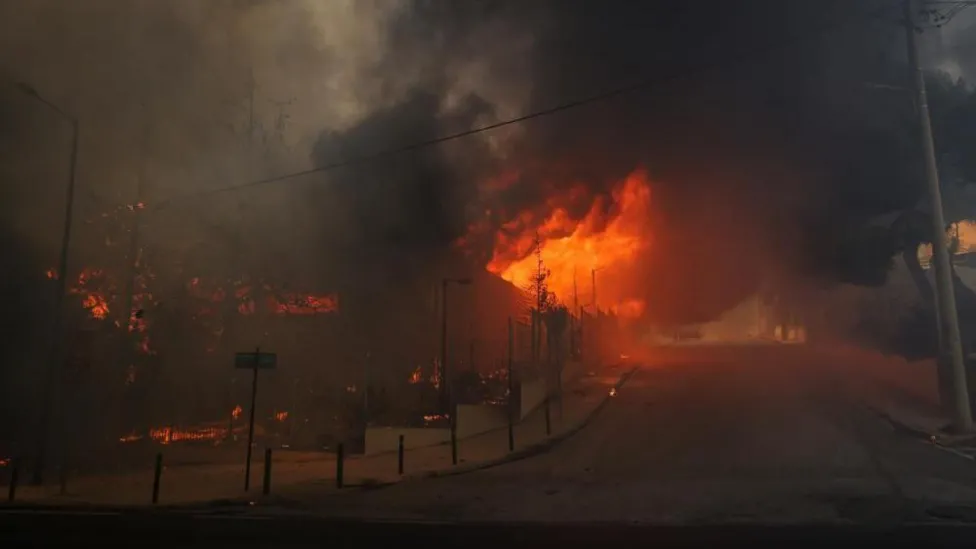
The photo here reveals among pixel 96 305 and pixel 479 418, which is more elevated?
pixel 96 305

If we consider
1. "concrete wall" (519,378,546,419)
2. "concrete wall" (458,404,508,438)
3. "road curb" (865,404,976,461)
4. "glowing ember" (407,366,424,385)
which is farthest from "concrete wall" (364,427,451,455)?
"road curb" (865,404,976,461)

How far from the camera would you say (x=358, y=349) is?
915 inches

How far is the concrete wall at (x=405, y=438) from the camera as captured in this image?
16.7m

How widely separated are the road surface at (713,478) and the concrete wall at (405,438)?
10.5 feet

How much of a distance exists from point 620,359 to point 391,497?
33.2 meters

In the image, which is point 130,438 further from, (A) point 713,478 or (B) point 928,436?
(B) point 928,436

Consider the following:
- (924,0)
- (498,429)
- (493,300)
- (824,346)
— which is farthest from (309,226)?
(824,346)

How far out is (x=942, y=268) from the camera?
578 inches

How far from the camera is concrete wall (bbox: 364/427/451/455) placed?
54.9 ft

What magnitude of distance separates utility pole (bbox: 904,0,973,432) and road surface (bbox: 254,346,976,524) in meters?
1.26

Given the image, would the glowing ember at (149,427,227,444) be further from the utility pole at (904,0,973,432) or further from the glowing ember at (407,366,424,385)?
the utility pole at (904,0,973,432)

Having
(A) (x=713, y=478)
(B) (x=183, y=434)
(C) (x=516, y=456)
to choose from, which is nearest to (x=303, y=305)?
(B) (x=183, y=434)

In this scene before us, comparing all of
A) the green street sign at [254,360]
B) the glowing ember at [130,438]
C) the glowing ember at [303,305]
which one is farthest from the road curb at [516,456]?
the glowing ember at [130,438]

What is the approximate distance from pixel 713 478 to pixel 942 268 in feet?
25.2
